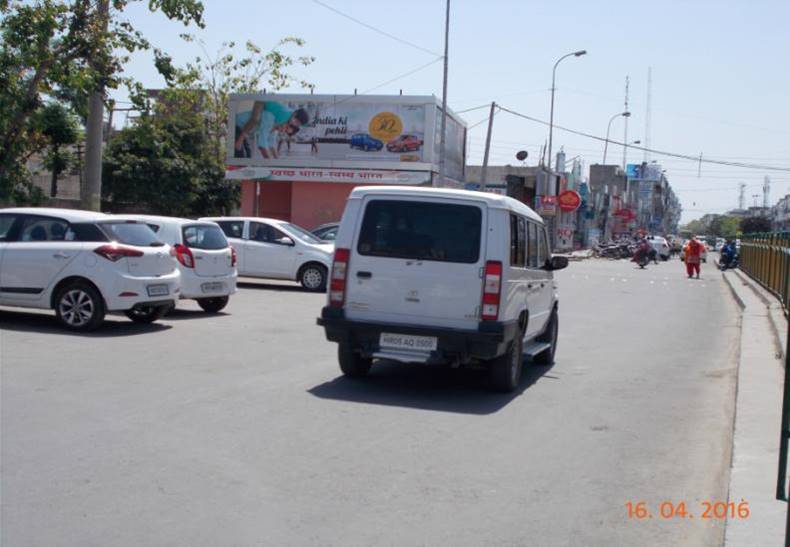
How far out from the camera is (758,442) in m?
7.37

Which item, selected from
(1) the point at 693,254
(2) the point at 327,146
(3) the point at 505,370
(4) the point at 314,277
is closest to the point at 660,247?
(1) the point at 693,254

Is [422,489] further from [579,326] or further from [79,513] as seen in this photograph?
[579,326]

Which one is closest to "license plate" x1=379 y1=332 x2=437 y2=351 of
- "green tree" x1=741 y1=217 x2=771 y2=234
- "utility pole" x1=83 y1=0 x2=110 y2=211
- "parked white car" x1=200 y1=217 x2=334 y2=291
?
"utility pole" x1=83 y1=0 x2=110 y2=211

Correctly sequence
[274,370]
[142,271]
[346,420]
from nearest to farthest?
[346,420]
[274,370]
[142,271]

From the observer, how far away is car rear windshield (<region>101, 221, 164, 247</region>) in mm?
12906

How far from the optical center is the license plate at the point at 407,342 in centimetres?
919

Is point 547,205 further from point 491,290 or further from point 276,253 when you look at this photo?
point 491,290


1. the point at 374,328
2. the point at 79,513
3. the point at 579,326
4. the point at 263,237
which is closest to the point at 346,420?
the point at 374,328

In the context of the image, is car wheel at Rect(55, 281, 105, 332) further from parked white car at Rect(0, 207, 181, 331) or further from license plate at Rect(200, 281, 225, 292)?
license plate at Rect(200, 281, 225, 292)

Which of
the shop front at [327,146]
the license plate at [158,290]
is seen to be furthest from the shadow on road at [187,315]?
the shop front at [327,146]

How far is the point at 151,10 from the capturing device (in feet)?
63.9

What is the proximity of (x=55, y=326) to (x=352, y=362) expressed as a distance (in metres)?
5.46

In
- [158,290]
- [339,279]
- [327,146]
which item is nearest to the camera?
[339,279]

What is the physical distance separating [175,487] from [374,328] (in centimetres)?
372
